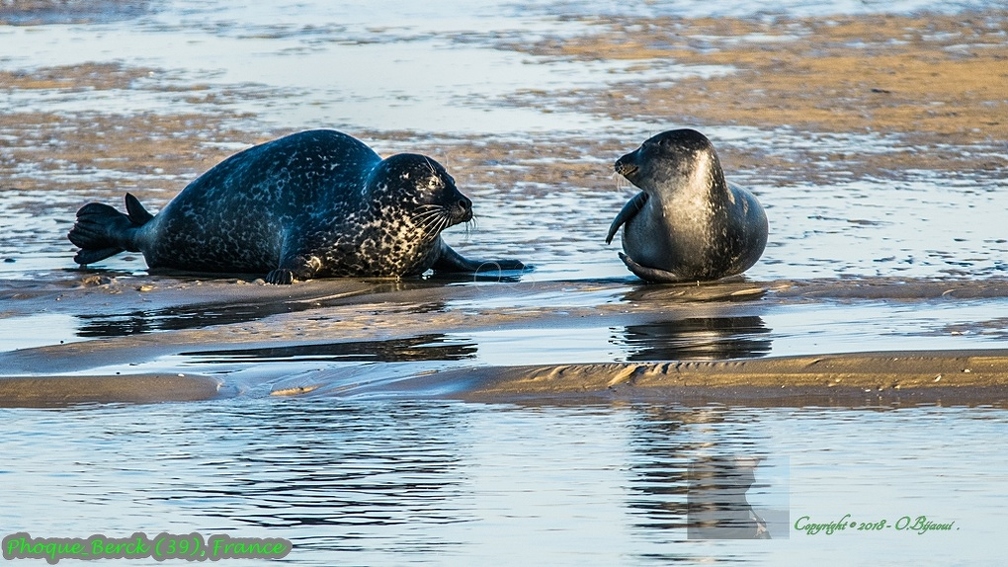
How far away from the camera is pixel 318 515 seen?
15.4 feet

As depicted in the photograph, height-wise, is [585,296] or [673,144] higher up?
[673,144]

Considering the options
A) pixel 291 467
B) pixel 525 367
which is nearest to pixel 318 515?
pixel 291 467

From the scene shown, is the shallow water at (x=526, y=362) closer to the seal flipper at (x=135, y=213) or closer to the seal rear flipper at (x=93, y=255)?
the seal rear flipper at (x=93, y=255)

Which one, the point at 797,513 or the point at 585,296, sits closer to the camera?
the point at 797,513

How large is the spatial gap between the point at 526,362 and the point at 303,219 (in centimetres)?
272

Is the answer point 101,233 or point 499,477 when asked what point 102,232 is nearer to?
point 101,233

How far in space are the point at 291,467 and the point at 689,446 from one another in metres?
1.09

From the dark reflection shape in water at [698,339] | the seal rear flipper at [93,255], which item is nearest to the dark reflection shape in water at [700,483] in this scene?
the dark reflection shape in water at [698,339]

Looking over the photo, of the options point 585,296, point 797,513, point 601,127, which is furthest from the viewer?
point 601,127

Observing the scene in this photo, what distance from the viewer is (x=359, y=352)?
6.72 metres

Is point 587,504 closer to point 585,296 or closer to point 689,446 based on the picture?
point 689,446

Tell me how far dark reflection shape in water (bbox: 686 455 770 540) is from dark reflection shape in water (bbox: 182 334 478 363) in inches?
65.4

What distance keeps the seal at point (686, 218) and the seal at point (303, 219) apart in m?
0.63

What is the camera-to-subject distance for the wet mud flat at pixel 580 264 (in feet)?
20.3
